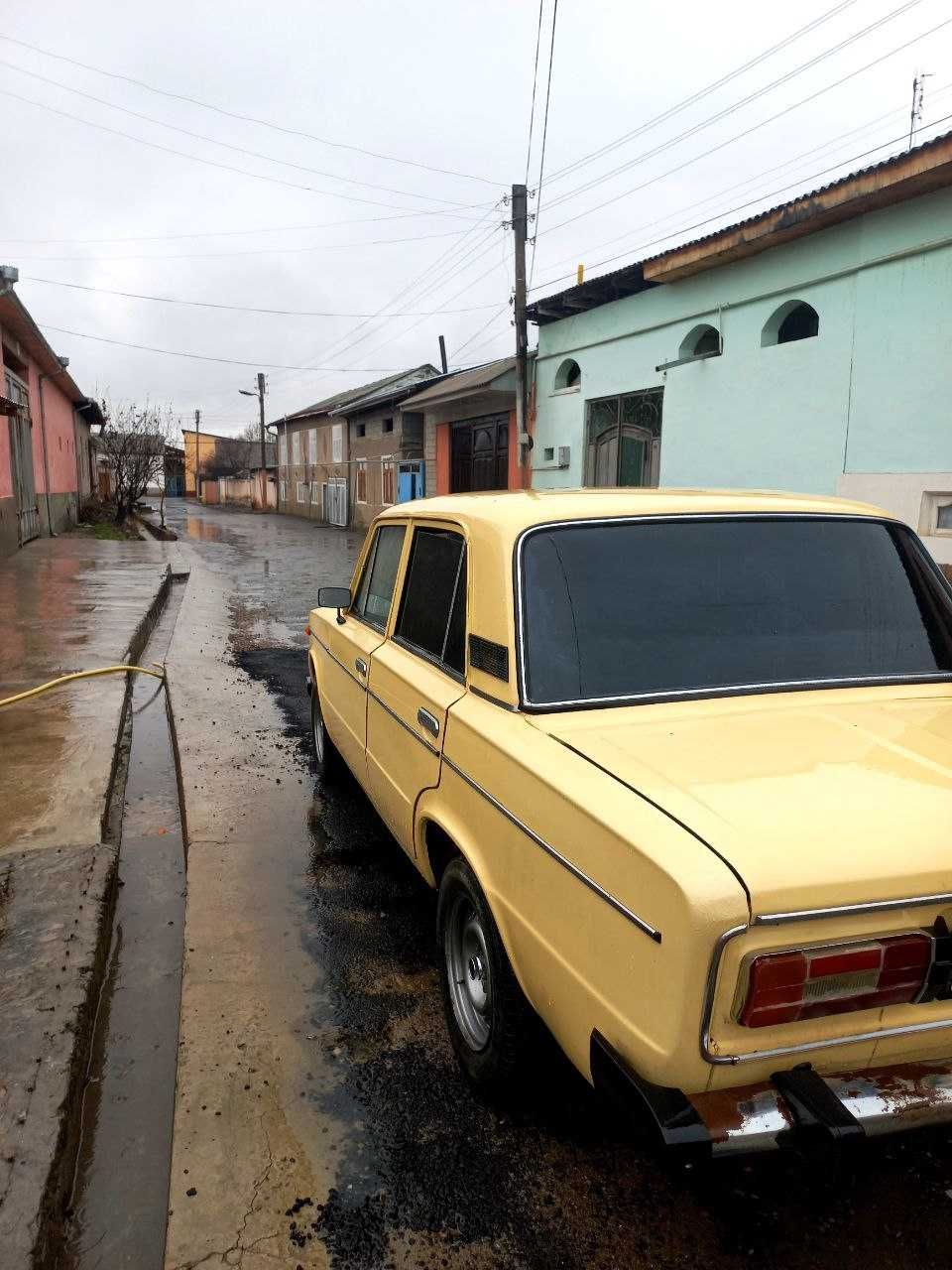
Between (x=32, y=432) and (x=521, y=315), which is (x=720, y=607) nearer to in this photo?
(x=521, y=315)

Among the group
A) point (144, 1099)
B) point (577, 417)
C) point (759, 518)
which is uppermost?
point (577, 417)

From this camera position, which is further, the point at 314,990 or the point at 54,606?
the point at 54,606

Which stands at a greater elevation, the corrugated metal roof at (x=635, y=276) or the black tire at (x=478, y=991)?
the corrugated metal roof at (x=635, y=276)

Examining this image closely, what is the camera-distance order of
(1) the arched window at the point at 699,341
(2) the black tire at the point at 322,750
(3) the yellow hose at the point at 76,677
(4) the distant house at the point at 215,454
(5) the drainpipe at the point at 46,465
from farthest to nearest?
(4) the distant house at the point at 215,454
(5) the drainpipe at the point at 46,465
(1) the arched window at the point at 699,341
(3) the yellow hose at the point at 76,677
(2) the black tire at the point at 322,750

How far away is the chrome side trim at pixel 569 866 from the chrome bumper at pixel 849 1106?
33cm

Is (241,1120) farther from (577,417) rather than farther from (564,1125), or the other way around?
(577,417)

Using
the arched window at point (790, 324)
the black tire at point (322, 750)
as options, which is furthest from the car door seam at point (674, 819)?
the arched window at point (790, 324)

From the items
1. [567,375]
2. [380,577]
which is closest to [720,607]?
[380,577]

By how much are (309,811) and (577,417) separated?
12499 mm

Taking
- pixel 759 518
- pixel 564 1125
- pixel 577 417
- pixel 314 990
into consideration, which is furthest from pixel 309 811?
pixel 577 417

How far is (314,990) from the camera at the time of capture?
9.71 feet

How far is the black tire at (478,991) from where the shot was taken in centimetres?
220

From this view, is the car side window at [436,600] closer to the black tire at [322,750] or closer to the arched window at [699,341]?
the black tire at [322,750]

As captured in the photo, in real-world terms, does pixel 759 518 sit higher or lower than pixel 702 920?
higher
